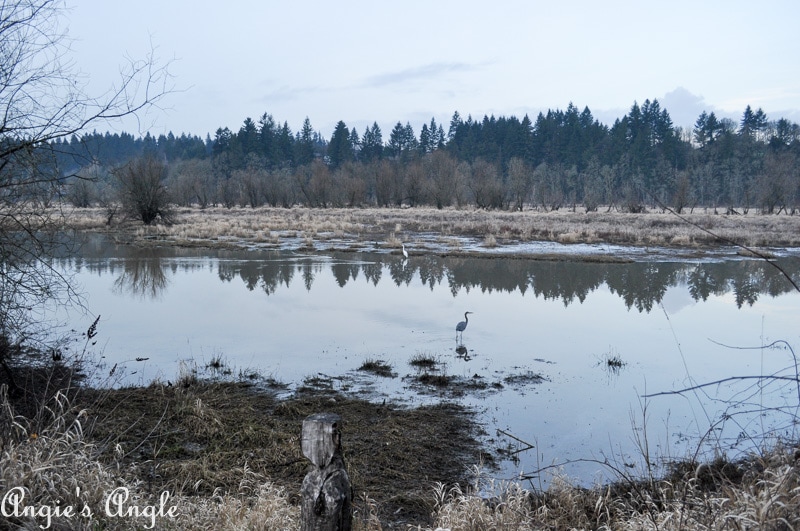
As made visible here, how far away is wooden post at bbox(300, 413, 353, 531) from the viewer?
2621 mm

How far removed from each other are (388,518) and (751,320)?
13.7 m

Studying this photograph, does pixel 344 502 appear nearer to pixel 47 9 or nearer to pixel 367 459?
pixel 367 459

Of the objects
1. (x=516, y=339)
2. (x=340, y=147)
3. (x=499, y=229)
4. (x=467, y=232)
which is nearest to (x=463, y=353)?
(x=516, y=339)

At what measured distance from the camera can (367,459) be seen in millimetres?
6688

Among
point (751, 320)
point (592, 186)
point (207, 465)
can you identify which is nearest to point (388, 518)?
point (207, 465)

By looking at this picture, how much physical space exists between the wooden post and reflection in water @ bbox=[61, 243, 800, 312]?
1562 centimetres

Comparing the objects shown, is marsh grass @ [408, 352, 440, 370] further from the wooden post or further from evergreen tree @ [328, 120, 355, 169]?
evergreen tree @ [328, 120, 355, 169]

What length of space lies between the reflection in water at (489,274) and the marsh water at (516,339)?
12cm

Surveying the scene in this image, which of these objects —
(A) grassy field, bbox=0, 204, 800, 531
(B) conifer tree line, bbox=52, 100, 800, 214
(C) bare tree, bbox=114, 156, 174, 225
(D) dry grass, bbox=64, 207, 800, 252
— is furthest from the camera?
(B) conifer tree line, bbox=52, 100, 800, 214

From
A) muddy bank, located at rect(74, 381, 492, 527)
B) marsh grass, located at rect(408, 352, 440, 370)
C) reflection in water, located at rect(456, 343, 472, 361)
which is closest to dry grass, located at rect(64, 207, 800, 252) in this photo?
reflection in water, located at rect(456, 343, 472, 361)

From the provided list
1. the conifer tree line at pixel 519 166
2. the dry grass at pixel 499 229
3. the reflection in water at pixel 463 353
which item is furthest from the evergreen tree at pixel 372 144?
the reflection in water at pixel 463 353

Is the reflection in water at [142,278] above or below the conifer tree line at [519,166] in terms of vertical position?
below

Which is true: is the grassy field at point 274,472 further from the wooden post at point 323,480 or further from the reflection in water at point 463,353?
the reflection in water at point 463,353

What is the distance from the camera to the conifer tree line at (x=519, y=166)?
61188mm
